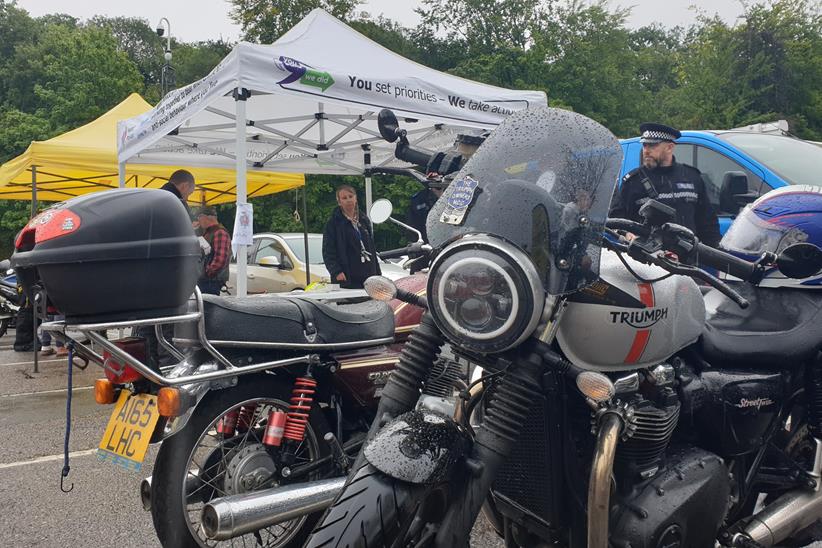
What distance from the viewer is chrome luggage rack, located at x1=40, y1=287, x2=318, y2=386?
228 centimetres

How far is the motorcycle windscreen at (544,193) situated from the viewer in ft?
5.81

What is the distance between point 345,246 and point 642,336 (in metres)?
4.72

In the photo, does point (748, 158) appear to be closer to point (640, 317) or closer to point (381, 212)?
point (381, 212)

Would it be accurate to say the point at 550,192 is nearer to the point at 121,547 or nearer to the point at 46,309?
the point at 46,309

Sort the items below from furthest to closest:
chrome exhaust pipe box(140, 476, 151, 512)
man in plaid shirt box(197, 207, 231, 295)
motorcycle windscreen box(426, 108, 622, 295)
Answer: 1. man in plaid shirt box(197, 207, 231, 295)
2. chrome exhaust pipe box(140, 476, 151, 512)
3. motorcycle windscreen box(426, 108, 622, 295)

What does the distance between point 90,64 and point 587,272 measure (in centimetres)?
3380

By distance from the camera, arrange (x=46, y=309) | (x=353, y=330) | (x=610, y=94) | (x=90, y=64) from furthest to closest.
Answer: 1. (x=90, y=64)
2. (x=610, y=94)
3. (x=353, y=330)
4. (x=46, y=309)

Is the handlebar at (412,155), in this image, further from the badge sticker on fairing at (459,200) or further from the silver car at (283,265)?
the silver car at (283,265)

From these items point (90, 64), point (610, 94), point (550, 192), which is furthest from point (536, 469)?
point (90, 64)

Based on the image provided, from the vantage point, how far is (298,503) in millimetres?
2570

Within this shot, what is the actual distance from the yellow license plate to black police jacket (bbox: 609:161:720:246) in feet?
10.8

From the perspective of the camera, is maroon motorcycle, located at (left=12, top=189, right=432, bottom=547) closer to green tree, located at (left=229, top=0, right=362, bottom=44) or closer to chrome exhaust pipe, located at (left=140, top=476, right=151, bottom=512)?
chrome exhaust pipe, located at (left=140, top=476, right=151, bottom=512)

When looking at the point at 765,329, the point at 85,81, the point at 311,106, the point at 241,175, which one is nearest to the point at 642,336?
the point at 765,329

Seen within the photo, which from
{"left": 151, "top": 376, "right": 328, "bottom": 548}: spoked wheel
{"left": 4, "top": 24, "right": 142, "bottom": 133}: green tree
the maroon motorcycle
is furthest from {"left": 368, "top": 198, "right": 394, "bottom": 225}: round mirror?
{"left": 4, "top": 24, "right": 142, "bottom": 133}: green tree
